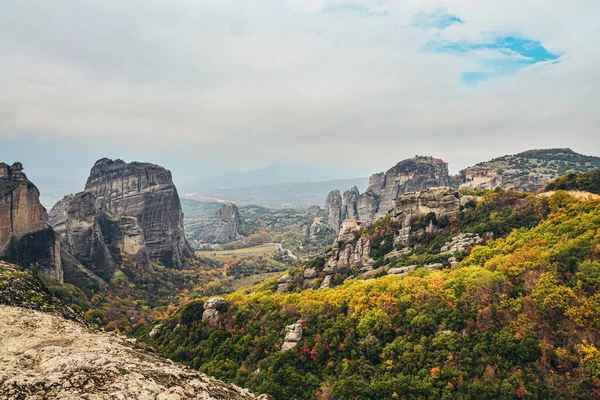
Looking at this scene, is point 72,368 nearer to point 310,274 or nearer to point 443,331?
point 443,331

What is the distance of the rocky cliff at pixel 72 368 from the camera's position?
7.33 meters

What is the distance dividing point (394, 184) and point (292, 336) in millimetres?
138870

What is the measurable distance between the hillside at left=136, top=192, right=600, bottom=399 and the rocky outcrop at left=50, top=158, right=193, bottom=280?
1884 inches

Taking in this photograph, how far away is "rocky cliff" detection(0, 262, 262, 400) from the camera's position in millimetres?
7328

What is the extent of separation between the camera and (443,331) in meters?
26.5

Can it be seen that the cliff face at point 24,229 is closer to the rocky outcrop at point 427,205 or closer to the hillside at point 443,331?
the hillside at point 443,331

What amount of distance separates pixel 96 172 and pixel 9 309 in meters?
117

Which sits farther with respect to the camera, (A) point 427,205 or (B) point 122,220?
(B) point 122,220

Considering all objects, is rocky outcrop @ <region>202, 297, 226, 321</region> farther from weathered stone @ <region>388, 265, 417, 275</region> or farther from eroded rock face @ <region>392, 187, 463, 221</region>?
eroded rock face @ <region>392, 187, 463, 221</region>

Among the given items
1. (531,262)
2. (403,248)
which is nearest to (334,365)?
(531,262)

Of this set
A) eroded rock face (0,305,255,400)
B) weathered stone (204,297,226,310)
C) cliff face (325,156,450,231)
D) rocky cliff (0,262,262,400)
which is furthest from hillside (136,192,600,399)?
cliff face (325,156,450,231)

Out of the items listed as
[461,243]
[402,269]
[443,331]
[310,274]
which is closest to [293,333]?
[443,331]

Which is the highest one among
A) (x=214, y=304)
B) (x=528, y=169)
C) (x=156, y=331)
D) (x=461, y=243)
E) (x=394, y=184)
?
(x=528, y=169)

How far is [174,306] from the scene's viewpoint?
7438 centimetres
